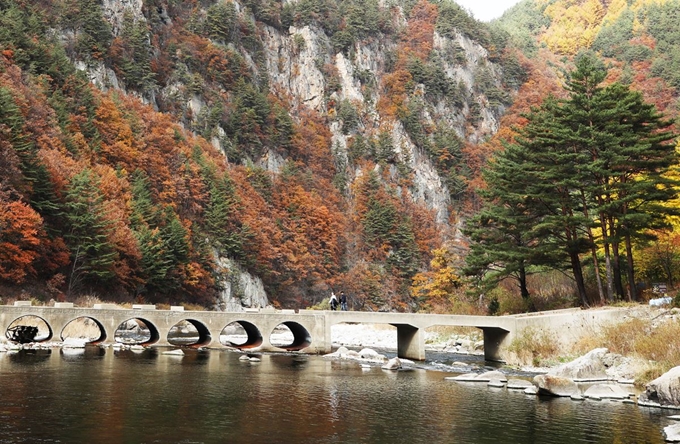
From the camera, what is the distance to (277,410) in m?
22.6

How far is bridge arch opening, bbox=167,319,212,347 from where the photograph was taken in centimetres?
5153

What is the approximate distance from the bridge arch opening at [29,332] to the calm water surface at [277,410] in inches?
490

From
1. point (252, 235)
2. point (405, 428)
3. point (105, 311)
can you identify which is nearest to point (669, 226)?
point (405, 428)

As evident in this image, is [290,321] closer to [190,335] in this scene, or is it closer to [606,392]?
[190,335]

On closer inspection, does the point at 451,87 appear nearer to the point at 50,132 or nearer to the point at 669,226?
the point at 50,132

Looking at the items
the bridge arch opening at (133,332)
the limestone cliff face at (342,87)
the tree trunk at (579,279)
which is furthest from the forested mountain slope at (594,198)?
the limestone cliff face at (342,87)

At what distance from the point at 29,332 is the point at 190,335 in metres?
20.7

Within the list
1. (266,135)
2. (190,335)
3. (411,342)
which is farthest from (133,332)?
(266,135)

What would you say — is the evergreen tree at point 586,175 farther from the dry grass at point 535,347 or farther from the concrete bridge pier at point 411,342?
the concrete bridge pier at point 411,342

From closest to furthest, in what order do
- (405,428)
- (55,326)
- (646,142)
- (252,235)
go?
(405,428)
(646,142)
(55,326)
(252,235)

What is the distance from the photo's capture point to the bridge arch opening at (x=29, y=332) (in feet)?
149

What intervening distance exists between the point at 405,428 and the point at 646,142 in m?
29.3

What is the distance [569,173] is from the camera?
141ft

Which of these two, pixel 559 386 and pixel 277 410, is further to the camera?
pixel 559 386
